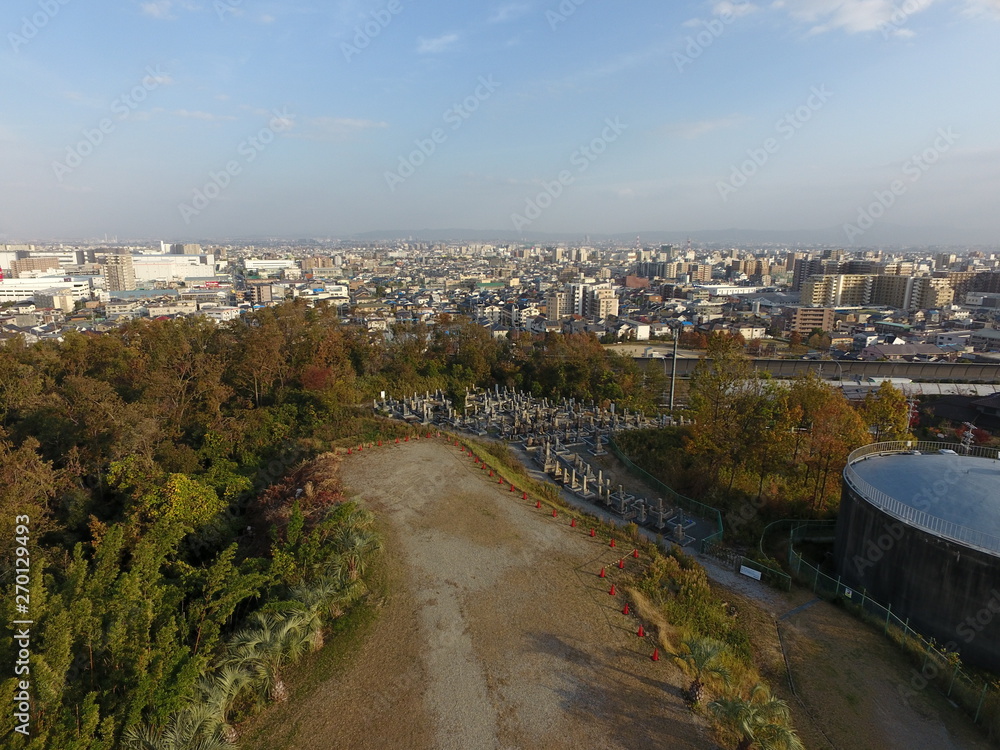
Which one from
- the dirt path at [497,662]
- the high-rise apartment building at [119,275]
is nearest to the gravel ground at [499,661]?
the dirt path at [497,662]

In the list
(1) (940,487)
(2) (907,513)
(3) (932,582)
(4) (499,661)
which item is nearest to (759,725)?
(4) (499,661)

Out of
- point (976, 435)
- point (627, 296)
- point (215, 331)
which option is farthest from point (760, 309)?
point (215, 331)

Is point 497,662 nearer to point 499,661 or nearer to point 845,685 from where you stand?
point 499,661

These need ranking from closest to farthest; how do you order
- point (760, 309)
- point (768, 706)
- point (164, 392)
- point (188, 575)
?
point (768, 706) → point (188, 575) → point (164, 392) → point (760, 309)

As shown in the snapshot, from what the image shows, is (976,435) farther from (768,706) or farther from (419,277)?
(419,277)

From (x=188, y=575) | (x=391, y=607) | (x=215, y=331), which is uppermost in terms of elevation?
(x=215, y=331)

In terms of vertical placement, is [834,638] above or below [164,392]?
below

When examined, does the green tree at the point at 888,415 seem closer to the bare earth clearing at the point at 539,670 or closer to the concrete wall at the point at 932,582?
the concrete wall at the point at 932,582
